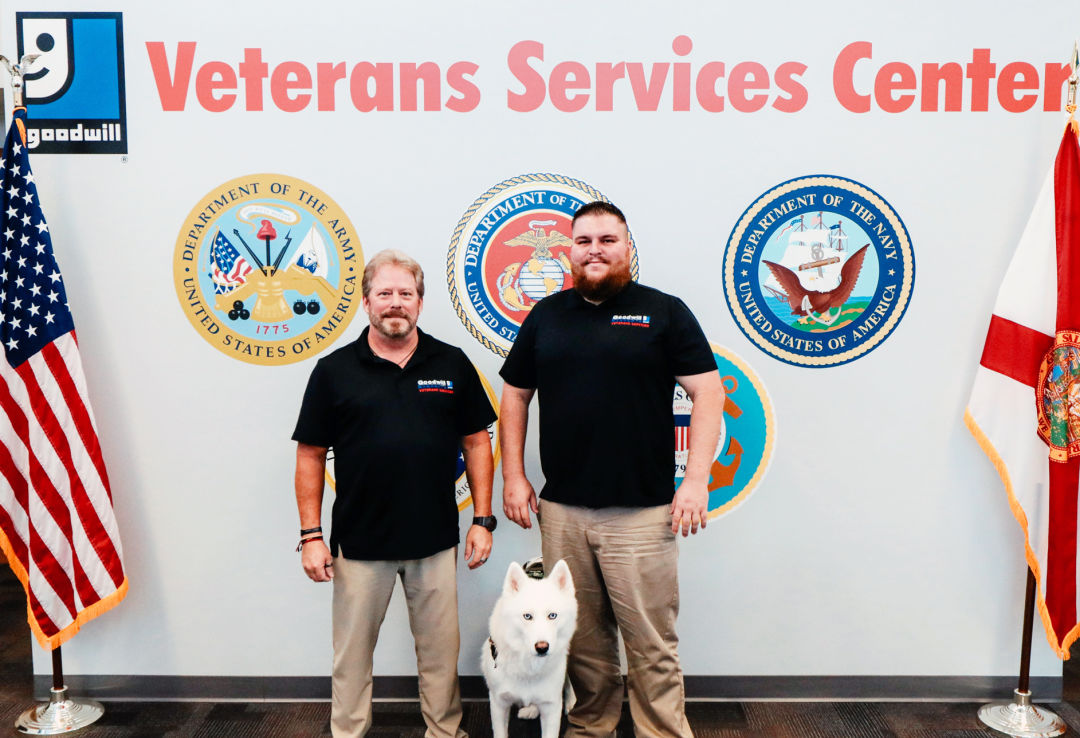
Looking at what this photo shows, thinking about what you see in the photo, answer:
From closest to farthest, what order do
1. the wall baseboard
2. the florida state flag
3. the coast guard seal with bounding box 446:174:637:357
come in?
the florida state flag → the coast guard seal with bounding box 446:174:637:357 → the wall baseboard

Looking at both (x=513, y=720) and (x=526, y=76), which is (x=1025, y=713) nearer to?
(x=513, y=720)

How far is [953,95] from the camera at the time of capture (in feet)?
9.34

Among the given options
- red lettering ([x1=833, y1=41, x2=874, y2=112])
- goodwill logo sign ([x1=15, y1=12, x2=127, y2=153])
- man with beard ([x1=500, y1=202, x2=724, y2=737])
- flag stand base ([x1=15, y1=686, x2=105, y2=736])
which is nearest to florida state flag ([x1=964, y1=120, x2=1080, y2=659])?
red lettering ([x1=833, y1=41, x2=874, y2=112])

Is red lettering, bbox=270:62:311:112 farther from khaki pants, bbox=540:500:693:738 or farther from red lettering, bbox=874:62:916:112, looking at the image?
red lettering, bbox=874:62:916:112

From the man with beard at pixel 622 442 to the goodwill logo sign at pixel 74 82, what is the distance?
1.86 meters

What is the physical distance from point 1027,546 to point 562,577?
180cm

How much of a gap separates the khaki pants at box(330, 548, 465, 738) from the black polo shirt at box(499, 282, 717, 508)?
516mm

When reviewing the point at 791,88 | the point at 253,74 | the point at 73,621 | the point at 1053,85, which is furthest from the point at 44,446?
the point at 1053,85

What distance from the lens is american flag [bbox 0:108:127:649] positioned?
2664 millimetres

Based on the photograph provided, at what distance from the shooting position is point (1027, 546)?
276 centimetres

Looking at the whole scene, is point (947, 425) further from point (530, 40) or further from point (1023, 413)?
point (530, 40)

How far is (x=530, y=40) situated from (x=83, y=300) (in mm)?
2022

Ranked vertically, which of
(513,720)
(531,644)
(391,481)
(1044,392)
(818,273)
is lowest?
(513,720)

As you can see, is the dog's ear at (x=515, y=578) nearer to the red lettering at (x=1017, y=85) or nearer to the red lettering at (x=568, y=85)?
the red lettering at (x=568, y=85)
